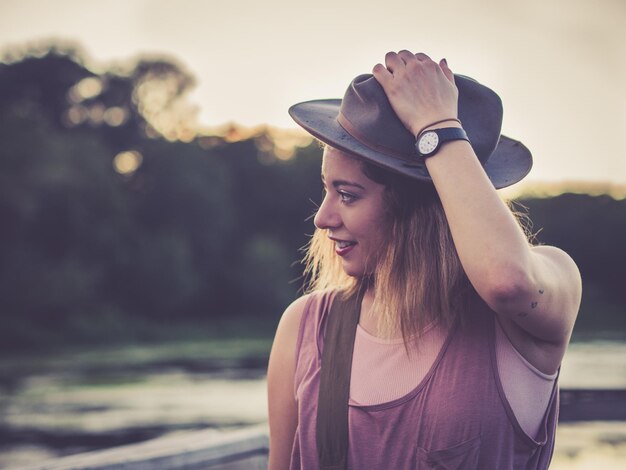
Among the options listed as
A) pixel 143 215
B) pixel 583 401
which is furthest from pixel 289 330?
pixel 143 215

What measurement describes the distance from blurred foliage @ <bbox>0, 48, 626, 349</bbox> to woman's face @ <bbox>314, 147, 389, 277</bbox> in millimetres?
30777

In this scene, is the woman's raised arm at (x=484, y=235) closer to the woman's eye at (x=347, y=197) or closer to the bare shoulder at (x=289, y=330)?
the woman's eye at (x=347, y=197)

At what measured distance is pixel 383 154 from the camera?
1.70 metres

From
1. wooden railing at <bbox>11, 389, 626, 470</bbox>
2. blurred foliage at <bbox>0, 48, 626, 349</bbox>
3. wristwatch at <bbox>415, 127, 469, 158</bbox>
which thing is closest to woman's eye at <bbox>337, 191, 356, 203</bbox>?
wristwatch at <bbox>415, 127, 469, 158</bbox>

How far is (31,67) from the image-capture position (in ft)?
145

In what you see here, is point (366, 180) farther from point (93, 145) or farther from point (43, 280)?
point (93, 145)

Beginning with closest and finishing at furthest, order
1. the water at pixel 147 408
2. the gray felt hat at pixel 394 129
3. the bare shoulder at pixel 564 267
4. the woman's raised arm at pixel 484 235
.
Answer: the woman's raised arm at pixel 484 235
the bare shoulder at pixel 564 267
the gray felt hat at pixel 394 129
the water at pixel 147 408

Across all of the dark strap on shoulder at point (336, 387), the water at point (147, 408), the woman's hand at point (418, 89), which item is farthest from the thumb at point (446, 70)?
the water at point (147, 408)

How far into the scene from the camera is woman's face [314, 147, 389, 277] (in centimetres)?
175

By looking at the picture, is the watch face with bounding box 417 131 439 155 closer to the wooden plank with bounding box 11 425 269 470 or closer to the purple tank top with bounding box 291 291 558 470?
the purple tank top with bounding box 291 291 558 470

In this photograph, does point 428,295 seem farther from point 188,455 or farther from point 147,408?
point 147,408

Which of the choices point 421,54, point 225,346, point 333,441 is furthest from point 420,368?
point 225,346

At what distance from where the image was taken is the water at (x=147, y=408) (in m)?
11.1

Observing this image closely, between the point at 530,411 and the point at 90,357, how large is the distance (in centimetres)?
2870
